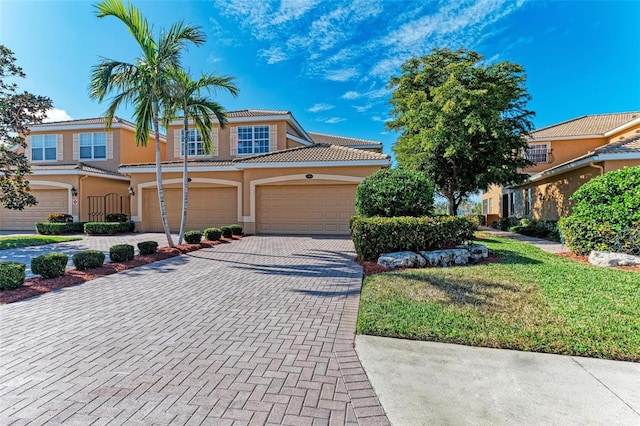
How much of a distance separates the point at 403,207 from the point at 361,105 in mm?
15090

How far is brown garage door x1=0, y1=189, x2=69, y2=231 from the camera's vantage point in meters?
17.9

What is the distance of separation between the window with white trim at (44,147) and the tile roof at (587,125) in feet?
112

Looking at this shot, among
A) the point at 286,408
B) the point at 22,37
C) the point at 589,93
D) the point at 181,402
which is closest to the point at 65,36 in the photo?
the point at 22,37

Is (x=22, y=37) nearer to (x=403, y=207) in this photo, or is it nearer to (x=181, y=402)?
(x=181, y=402)

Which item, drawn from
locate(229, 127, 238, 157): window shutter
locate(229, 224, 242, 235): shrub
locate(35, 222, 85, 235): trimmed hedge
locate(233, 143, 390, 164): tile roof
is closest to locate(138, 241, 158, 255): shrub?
locate(229, 224, 242, 235): shrub

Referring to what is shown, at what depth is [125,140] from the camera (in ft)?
67.4

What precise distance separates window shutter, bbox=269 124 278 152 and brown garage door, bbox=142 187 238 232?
382cm

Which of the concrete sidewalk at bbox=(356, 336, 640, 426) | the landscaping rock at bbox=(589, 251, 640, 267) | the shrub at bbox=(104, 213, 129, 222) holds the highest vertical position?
the shrub at bbox=(104, 213, 129, 222)

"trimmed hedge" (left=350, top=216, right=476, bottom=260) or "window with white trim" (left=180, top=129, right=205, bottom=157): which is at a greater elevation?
"window with white trim" (left=180, top=129, right=205, bottom=157)

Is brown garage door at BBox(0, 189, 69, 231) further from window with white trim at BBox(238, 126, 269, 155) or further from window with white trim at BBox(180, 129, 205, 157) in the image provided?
window with white trim at BBox(238, 126, 269, 155)

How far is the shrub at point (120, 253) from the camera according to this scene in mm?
8211

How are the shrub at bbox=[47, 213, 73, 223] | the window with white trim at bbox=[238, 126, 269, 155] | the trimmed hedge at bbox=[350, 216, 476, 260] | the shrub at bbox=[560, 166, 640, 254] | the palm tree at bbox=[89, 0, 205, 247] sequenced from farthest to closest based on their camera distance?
the window with white trim at bbox=[238, 126, 269, 155], the shrub at bbox=[47, 213, 73, 223], the palm tree at bbox=[89, 0, 205, 247], the shrub at bbox=[560, 166, 640, 254], the trimmed hedge at bbox=[350, 216, 476, 260]

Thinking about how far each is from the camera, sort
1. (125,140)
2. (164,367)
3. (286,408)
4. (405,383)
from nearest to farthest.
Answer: (286,408) → (405,383) → (164,367) → (125,140)

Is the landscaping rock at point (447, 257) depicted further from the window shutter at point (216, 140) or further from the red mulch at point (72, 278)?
the window shutter at point (216, 140)
